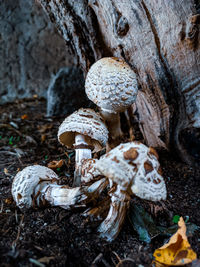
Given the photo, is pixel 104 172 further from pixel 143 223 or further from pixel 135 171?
pixel 143 223

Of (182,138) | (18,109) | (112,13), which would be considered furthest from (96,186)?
(18,109)

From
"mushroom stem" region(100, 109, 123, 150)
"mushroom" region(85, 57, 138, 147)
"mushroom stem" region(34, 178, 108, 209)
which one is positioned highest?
"mushroom" region(85, 57, 138, 147)

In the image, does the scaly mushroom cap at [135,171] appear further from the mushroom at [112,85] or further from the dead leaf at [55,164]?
the dead leaf at [55,164]

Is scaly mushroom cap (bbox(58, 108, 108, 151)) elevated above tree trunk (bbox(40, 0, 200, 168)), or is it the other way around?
tree trunk (bbox(40, 0, 200, 168))

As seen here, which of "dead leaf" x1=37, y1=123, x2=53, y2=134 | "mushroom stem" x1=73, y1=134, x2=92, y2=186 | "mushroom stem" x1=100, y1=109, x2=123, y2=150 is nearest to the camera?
"mushroom stem" x1=73, y1=134, x2=92, y2=186

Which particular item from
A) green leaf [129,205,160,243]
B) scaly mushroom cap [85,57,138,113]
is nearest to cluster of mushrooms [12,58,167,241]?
scaly mushroom cap [85,57,138,113]

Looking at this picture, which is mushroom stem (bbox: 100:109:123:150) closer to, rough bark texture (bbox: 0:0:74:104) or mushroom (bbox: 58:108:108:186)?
mushroom (bbox: 58:108:108:186)
